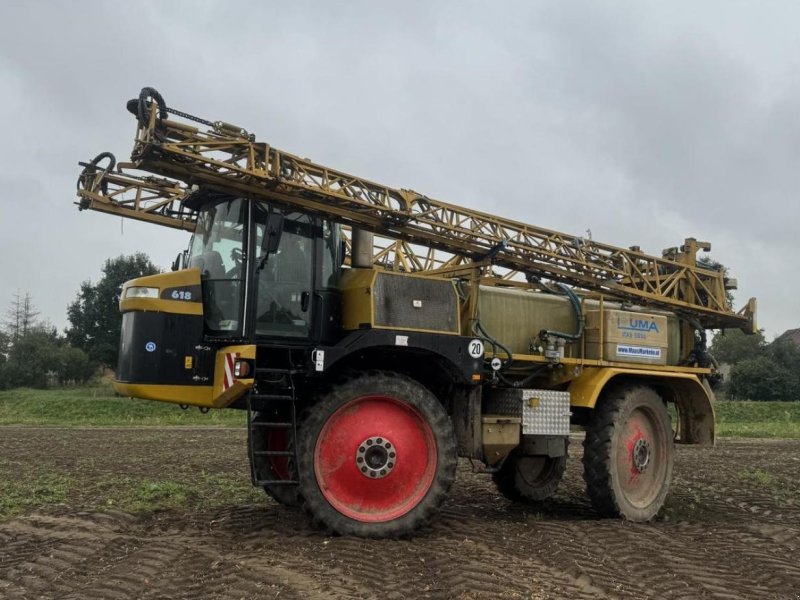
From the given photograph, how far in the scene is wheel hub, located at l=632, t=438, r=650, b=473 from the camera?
877 cm

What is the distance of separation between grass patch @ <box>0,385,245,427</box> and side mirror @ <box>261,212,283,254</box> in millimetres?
21406

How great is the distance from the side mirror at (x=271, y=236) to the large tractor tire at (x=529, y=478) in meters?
4.45

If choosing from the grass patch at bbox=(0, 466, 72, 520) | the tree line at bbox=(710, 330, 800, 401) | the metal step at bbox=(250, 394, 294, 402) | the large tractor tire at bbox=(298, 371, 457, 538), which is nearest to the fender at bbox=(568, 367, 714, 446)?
the large tractor tire at bbox=(298, 371, 457, 538)

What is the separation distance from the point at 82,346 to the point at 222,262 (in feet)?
136

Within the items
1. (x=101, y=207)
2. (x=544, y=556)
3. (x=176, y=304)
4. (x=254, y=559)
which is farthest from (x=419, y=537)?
(x=101, y=207)

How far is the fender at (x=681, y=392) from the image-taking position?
341 inches

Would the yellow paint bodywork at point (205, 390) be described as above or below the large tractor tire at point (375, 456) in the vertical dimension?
above

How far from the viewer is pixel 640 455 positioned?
8.83 meters

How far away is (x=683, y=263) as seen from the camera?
33.1ft

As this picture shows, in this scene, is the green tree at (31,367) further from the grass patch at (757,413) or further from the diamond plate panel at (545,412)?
the diamond plate panel at (545,412)

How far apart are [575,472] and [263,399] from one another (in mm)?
7321

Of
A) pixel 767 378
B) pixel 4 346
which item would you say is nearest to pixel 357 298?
pixel 767 378

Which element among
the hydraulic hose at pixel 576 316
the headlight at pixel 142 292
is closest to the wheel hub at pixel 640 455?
the hydraulic hose at pixel 576 316

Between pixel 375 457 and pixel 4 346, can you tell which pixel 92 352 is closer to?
pixel 4 346
